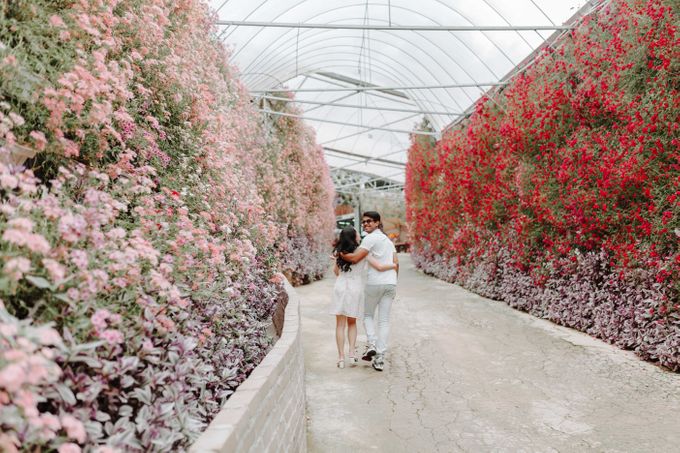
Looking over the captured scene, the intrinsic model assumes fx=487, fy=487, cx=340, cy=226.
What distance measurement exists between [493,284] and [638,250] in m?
4.33

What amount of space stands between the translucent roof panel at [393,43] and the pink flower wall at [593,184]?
1058mm

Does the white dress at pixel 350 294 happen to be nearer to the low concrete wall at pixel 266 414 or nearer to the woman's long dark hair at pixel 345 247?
the woman's long dark hair at pixel 345 247

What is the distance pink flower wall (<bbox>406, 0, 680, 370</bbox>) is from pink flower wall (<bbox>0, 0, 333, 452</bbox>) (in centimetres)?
416

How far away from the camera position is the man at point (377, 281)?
5.23 metres

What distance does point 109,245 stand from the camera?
1945 mm

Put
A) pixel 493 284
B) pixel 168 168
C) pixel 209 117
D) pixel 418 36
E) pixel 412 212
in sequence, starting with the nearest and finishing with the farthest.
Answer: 1. pixel 168 168
2. pixel 209 117
3. pixel 493 284
4. pixel 418 36
5. pixel 412 212

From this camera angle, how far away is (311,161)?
1431cm

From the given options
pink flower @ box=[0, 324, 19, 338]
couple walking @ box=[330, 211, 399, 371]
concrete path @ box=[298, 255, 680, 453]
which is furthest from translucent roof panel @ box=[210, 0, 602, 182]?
pink flower @ box=[0, 324, 19, 338]

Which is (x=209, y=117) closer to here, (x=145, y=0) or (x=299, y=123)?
(x=145, y=0)

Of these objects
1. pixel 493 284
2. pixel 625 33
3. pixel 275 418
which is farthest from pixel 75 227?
pixel 493 284

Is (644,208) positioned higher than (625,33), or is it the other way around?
(625,33)

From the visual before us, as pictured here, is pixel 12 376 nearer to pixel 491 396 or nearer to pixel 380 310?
pixel 491 396

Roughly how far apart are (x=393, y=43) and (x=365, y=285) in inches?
381

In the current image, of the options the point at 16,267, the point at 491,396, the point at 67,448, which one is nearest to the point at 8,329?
the point at 16,267
